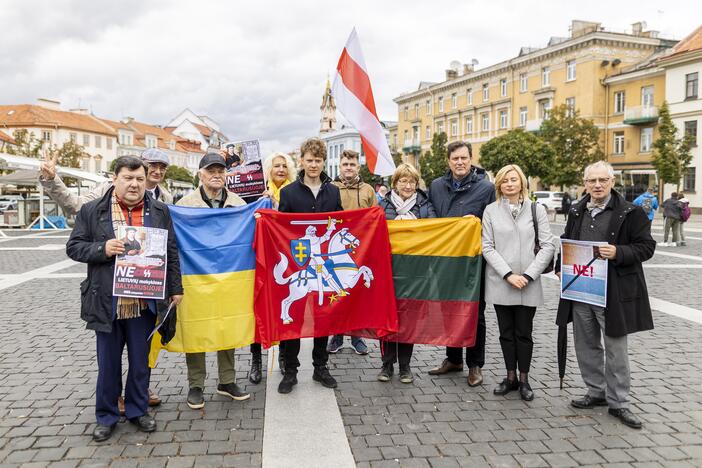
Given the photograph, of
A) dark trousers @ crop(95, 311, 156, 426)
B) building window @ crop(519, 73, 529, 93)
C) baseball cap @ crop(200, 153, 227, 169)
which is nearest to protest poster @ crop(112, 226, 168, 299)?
dark trousers @ crop(95, 311, 156, 426)

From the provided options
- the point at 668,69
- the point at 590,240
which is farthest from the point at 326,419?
the point at 668,69

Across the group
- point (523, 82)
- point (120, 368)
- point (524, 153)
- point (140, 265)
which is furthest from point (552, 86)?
point (120, 368)

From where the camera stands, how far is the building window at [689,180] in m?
38.1

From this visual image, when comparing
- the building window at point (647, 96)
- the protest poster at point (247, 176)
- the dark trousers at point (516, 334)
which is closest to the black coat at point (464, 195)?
the dark trousers at point (516, 334)

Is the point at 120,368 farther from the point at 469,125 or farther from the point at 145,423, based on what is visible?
the point at 469,125

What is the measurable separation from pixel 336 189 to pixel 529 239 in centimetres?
185

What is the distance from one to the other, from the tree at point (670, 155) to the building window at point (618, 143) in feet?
35.6

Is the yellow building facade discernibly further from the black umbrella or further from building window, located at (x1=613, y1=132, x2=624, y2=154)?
the black umbrella

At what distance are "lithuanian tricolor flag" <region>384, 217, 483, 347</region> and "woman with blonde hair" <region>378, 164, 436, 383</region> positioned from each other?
A: 7.0 inches

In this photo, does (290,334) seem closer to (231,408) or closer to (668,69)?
(231,408)

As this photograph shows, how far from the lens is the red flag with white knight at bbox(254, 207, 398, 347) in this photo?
16.4 ft

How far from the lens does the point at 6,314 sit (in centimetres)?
814

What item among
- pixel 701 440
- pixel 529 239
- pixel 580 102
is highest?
pixel 580 102

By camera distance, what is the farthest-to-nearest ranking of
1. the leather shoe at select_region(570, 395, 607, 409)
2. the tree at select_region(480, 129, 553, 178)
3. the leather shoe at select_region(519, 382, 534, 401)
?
the tree at select_region(480, 129, 553, 178) < the leather shoe at select_region(519, 382, 534, 401) < the leather shoe at select_region(570, 395, 607, 409)
